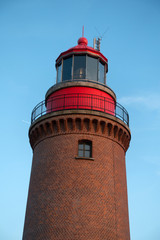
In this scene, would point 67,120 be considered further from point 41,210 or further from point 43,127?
point 41,210

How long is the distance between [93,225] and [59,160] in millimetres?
3963

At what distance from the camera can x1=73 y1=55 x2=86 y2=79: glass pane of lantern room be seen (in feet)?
67.3

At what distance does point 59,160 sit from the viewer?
18.1 meters

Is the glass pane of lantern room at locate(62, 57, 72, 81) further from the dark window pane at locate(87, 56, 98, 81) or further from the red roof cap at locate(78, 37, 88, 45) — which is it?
the red roof cap at locate(78, 37, 88, 45)

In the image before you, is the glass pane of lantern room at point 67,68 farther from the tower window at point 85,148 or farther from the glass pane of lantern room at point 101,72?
the tower window at point 85,148

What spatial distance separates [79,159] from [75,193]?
6.31 feet

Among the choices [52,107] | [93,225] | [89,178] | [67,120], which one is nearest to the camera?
[93,225]

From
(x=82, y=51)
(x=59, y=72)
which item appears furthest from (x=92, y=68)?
(x=59, y=72)

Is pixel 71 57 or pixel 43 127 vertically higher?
pixel 71 57

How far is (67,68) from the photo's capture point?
2117cm

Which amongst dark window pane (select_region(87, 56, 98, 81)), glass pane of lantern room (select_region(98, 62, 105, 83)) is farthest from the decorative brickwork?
glass pane of lantern room (select_region(98, 62, 105, 83))

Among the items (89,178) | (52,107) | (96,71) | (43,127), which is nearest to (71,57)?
(96,71)

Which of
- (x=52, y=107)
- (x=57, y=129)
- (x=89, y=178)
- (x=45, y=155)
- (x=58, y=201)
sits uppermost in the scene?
(x=52, y=107)

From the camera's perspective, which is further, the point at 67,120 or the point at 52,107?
the point at 52,107
